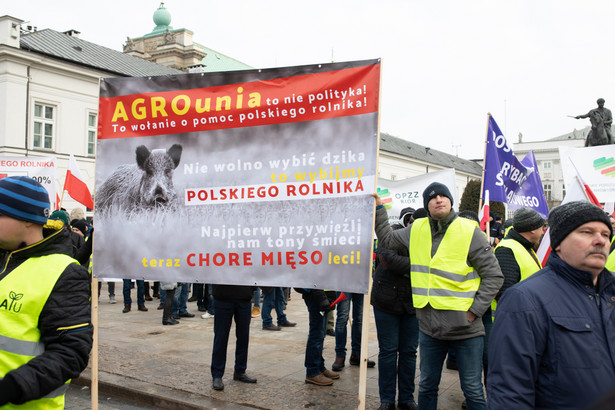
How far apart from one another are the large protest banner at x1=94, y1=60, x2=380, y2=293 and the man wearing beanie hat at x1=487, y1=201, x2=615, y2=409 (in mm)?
1807

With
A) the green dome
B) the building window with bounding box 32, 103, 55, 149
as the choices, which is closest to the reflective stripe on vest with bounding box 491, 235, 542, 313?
the building window with bounding box 32, 103, 55, 149

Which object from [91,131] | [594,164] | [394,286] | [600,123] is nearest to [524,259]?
[394,286]

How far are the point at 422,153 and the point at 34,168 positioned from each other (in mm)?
60815

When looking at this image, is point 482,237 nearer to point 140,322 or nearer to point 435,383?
point 435,383

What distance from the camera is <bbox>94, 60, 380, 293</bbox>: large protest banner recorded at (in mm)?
4164

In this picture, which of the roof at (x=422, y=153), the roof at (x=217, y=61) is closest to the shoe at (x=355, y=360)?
the roof at (x=217, y=61)

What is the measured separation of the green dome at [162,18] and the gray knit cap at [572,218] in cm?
5995

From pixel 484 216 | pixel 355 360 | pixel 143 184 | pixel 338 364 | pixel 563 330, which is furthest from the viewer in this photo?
pixel 355 360

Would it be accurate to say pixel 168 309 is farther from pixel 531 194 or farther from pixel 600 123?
pixel 600 123

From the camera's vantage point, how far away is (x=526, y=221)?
4504 millimetres

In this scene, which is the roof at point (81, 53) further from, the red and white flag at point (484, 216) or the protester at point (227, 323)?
Result: the red and white flag at point (484, 216)

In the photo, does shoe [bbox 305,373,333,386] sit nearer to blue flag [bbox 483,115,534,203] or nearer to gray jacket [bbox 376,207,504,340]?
gray jacket [bbox 376,207,504,340]

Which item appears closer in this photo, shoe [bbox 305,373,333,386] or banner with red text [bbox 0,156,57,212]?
shoe [bbox 305,373,333,386]

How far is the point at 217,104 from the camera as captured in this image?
4.63 metres
